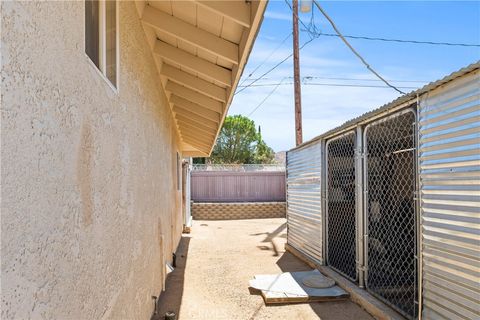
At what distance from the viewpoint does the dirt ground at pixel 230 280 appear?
4.88 metres

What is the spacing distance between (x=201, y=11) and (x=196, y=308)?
3.82 m

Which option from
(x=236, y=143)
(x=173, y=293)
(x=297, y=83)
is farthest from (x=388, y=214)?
(x=236, y=143)

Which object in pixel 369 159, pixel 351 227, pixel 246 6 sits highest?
pixel 246 6

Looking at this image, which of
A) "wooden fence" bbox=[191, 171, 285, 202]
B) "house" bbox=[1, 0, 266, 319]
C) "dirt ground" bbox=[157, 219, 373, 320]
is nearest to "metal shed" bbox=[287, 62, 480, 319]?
"dirt ground" bbox=[157, 219, 373, 320]

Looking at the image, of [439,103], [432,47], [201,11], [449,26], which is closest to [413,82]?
[432,47]

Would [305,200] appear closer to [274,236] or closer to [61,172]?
[274,236]

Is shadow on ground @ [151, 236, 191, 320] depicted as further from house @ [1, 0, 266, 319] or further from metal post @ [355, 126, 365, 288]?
metal post @ [355, 126, 365, 288]

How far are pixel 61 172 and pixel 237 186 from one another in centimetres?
1853

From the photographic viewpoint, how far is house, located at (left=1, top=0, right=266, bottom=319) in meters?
1.15

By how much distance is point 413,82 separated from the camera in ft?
58.2

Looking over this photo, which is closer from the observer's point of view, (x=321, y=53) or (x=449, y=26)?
(x=449, y=26)

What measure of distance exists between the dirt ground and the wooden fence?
296 inches

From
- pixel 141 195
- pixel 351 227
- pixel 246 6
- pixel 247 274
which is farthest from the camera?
pixel 247 274

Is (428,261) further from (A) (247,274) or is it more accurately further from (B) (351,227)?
(A) (247,274)
